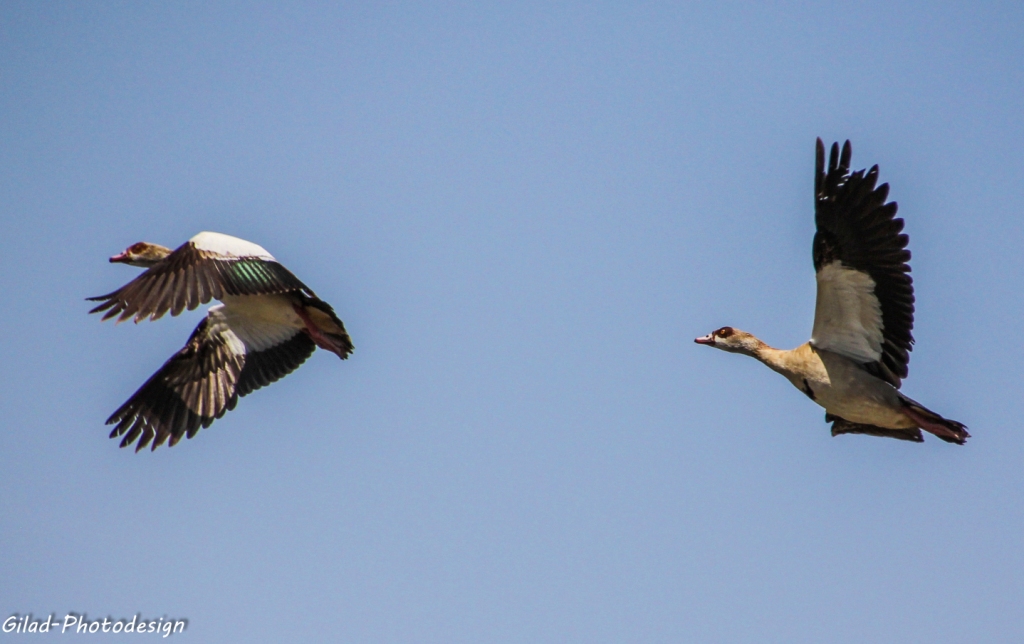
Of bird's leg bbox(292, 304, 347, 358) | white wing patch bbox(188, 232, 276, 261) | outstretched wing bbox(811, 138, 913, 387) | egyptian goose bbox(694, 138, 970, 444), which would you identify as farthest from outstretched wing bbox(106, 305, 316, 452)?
outstretched wing bbox(811, 138, 913, 387)

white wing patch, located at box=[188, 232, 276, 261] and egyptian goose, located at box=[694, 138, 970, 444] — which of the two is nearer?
egyptian goose, located at box=[694, 138, 970, 444]

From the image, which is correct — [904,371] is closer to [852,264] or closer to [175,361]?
[852,264]

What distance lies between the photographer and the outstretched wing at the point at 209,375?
14.3 m

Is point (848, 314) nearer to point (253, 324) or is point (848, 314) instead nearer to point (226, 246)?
point (226, 246)

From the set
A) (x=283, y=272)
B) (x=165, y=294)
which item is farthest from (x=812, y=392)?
(x=165, y=294)

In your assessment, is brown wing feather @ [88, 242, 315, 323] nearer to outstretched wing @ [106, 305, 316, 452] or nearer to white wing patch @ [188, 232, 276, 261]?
white wing patch @ [188, 232, 276, 261]

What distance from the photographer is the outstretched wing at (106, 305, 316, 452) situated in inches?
563

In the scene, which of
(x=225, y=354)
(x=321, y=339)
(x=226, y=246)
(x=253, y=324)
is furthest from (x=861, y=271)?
(x=225, y=354)

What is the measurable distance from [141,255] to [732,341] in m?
7.60

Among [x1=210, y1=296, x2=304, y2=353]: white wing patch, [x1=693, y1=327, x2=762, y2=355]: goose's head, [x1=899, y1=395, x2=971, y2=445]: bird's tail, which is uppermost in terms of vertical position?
[x1=693, y1=327, x2=762, y2=355]: goose's head

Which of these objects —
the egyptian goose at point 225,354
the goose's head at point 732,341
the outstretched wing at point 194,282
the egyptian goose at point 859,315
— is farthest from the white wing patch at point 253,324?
the egyptian goose at point 859,315

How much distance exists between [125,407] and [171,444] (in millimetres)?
799

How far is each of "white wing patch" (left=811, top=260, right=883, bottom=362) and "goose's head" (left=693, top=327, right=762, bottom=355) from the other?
99 centimetres

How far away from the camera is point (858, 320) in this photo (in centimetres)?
1198
